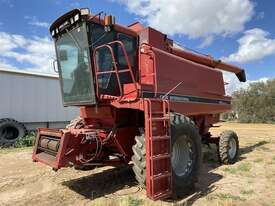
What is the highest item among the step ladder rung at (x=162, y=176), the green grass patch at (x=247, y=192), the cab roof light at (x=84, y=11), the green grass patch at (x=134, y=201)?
the cab roof light at (x=84, y=11)

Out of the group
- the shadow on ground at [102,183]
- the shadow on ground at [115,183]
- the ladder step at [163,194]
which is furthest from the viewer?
the shadow on ground at [102,183]

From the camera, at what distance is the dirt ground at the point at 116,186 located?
209 inches

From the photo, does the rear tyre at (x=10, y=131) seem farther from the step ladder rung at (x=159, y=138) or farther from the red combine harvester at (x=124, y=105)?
the step ladder rung at (x=159, y=138)

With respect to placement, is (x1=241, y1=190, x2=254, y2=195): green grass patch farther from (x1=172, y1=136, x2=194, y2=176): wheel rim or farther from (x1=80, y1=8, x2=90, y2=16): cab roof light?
(x1=80, y1=8, x2=90, y2=16): cab roof light

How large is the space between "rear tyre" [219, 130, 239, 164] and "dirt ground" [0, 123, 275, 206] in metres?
0.24

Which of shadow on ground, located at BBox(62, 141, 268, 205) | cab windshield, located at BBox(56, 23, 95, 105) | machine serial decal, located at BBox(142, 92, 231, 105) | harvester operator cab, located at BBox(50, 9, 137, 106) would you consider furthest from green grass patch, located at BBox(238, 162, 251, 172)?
cab windshield, located at BBox(56, 23, 95, 105)

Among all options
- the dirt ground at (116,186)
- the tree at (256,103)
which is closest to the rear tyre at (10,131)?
the dirt ground at (116,186)

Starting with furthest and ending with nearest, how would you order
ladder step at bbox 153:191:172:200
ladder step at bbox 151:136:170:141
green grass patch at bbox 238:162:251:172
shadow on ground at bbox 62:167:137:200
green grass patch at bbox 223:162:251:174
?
green grass patch at bbox 238:162:251:172 < green grass patch at bbox 223:162:251:174 < shadow on ground at bbox 62:167:137:200 < ladder step at bbox 151:136:170:141 < ladder step at bbox 153:191:172:200

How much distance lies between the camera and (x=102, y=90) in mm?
6062

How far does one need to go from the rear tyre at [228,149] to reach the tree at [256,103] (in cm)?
2719

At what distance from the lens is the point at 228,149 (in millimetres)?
8391

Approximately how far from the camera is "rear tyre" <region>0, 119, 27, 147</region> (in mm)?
13430

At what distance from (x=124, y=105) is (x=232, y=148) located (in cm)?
448

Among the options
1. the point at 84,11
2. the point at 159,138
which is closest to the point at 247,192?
the point at 159,138
